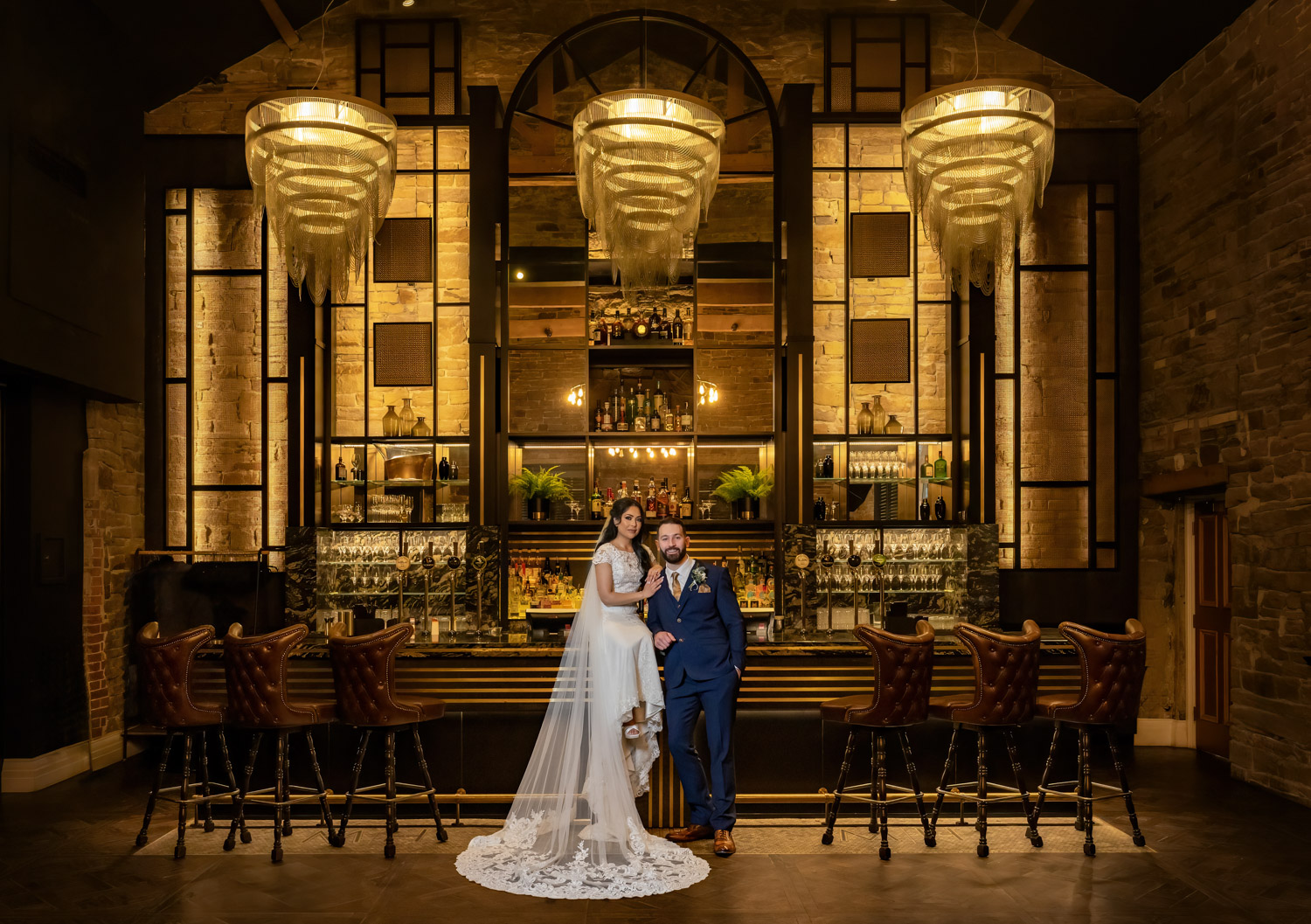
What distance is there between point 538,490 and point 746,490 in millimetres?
1735

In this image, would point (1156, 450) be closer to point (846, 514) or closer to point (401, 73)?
point (846, 514)

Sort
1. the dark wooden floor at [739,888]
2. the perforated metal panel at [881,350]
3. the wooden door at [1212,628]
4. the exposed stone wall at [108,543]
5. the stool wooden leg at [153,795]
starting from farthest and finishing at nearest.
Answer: the perforated metal panel at [881,350] < the wooden door at [1212,628] < the exposed stone wall at [108,543] < the stool wooden leg at [153,795] < the dark wooden floor at [739,888]

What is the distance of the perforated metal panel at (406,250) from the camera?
30.2 feet

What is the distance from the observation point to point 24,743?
701cm

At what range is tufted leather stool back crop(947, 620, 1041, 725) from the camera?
17.3 ft

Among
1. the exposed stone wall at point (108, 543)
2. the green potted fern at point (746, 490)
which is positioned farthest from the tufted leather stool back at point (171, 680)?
the green potted fern at point (746, 490)

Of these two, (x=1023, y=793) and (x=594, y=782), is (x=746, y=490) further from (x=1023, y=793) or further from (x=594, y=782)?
(x=594, y=782)

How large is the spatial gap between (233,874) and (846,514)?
5.54 metres

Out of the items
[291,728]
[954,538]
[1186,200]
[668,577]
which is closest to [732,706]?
[668,577]

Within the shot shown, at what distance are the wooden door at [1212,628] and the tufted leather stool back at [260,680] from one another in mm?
6618

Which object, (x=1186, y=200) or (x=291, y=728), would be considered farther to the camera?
(x=1186, y=200)

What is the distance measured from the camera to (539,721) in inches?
236

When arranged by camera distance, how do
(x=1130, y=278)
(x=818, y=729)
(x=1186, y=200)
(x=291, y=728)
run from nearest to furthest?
(x=291, y=728), (x=818, y=729), (x=1186, y=200), (x=1130, y=278)

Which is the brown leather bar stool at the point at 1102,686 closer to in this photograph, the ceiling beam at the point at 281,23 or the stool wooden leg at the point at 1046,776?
the stool wooden leg at the point at 1046,776
